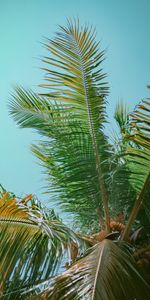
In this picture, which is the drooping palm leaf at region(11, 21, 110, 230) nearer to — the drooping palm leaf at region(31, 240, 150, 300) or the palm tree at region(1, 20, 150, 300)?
the palm tree at region(1, 20, 150, 300)

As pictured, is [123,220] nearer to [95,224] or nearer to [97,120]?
[95,224]

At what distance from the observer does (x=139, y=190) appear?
165 inches

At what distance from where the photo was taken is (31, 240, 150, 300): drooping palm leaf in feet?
10.0

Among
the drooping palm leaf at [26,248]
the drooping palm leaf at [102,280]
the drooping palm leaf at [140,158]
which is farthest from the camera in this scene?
the drooping palm leaf at [140,158]

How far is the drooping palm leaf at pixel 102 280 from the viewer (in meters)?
3.06

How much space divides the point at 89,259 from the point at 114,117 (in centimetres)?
310

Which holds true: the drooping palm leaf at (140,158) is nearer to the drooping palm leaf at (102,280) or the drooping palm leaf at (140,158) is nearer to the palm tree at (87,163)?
the palm tree at (87,163)

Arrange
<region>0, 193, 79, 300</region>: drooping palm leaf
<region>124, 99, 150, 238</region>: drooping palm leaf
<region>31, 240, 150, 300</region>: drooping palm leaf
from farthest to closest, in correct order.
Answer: <region>124, 99, 150, 238</region>: drooping palm leaf, <region>0, 193, 79, 300</region>: drooping palm leaf, <region>31, 240, 150, 300</region>: drooping palm leaf

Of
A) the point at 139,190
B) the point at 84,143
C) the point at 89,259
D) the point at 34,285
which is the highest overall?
the point at 84,143

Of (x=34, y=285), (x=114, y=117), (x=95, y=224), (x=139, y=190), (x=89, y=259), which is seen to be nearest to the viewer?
(x=89, y=259)

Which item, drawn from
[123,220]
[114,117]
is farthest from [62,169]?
[114,117]

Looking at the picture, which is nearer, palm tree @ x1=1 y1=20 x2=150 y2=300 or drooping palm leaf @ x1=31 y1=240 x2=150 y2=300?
drooping palm leaf @ x1=31 y1=240 x2=150 y2=300

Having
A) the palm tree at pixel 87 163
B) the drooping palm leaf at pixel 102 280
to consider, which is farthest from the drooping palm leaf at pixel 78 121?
the drooping palm leaf at pixel 102 280

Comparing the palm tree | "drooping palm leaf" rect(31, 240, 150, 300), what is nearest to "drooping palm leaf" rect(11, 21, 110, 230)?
the palm tree
